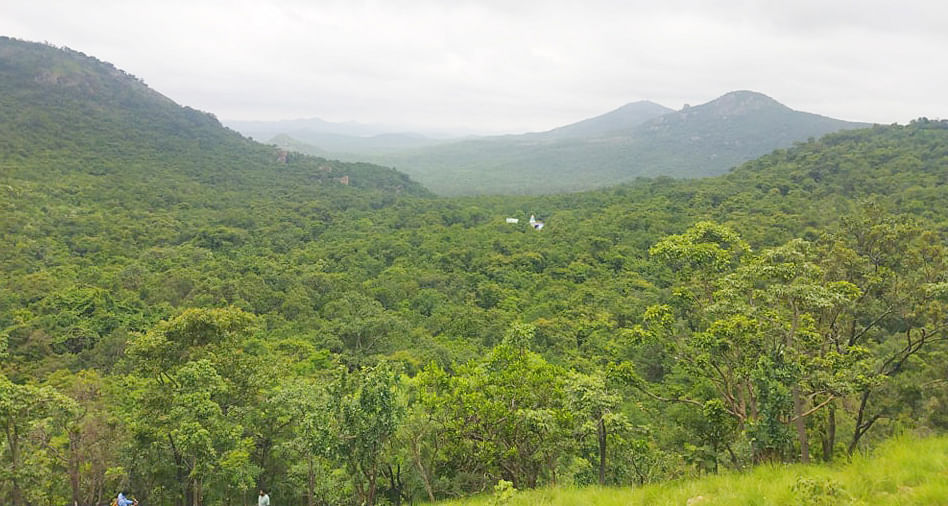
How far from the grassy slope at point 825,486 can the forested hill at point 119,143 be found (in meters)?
64.7

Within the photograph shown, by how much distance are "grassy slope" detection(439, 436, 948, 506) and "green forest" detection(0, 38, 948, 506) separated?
3.24 feet

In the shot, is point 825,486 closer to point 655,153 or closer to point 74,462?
point 74,462

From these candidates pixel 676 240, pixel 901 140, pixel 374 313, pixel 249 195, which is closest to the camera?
pixel 676 240

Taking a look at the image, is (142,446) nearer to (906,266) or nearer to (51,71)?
(906,266)

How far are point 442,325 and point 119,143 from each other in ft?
238

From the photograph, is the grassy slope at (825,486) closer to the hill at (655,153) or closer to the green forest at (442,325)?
the green forest at (442,325)

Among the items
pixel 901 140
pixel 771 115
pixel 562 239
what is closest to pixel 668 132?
pixel 771 115

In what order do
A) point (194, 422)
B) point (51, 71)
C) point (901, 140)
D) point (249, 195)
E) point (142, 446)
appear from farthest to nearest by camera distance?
1. point (51, 71)
2. point (249, 195)
3. point (901, 140)
4. point (142, 446)
5. point (194, 422)

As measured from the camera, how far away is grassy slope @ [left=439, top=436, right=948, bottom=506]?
4.37 metres

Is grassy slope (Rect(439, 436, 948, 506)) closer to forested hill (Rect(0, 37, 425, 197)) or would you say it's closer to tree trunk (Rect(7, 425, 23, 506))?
tree trunk (Rect(7, 425, 23, 506))

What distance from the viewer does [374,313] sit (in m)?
31.1

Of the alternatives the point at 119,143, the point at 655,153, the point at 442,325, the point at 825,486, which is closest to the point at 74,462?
the point at 825,486

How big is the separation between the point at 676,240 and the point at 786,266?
1764 millimetres

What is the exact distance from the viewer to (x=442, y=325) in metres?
31.2
